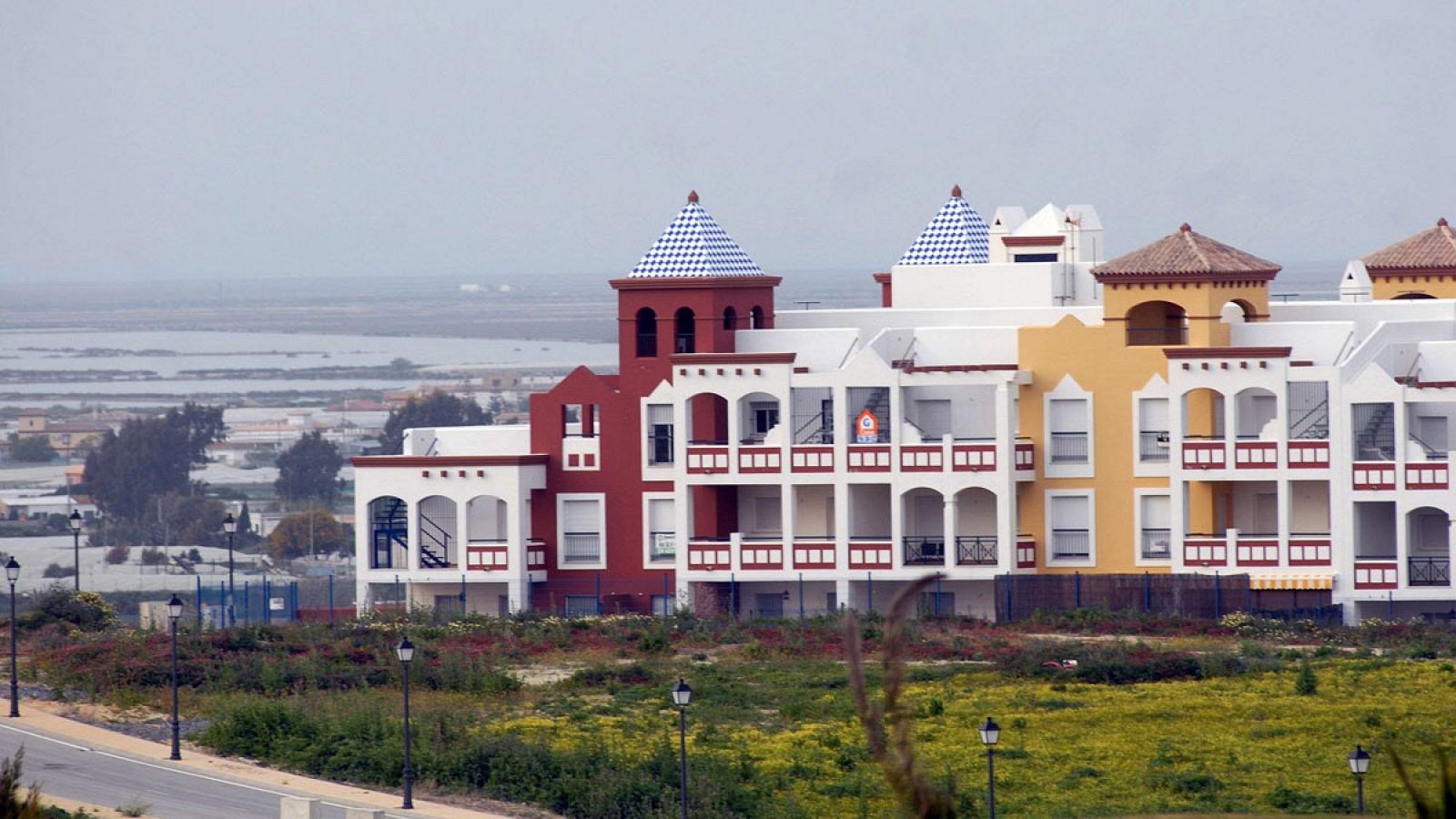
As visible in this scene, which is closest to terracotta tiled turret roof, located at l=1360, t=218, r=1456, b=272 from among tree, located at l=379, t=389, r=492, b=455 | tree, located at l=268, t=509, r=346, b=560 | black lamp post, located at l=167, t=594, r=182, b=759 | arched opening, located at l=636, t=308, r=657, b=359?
arched opening, located at l=636, t=308, r=657, b=359

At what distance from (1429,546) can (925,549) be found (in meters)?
10.5

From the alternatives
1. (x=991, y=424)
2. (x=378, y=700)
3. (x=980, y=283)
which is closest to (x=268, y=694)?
(x=378, y=700)

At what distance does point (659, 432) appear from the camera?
198ft

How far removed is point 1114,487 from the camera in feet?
191

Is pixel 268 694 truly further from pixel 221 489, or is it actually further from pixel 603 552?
pixel 221 489

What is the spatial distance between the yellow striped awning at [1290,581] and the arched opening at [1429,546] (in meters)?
1.69

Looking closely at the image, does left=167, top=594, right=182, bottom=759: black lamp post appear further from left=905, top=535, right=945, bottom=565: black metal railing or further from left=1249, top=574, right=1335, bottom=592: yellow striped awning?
left=1249, top=574, right=1335, bottom=592: yellow striped awning

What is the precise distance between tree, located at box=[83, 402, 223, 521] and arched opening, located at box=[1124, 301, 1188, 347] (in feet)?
330

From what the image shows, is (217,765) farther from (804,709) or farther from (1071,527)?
(1071,527)

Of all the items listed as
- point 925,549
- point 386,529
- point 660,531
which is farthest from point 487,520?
point 925,549

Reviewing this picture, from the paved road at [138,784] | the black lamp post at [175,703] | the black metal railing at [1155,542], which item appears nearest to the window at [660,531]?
the black metal railing at [1155,542]

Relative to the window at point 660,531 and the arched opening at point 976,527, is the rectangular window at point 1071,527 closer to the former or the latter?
the arched opening at point 976,527

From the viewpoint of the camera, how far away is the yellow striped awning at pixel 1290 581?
184ft

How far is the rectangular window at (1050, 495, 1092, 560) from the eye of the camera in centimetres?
5847
